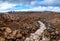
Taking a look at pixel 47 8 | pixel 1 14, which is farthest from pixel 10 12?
pixel 47 8

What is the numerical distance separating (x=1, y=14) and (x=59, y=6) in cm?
207

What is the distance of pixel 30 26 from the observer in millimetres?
5539

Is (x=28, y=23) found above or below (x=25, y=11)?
below

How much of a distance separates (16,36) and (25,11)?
0.93 metres

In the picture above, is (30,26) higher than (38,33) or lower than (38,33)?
higher

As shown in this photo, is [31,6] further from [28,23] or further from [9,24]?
[9,24]

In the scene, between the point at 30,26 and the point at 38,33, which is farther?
the point at 38,33

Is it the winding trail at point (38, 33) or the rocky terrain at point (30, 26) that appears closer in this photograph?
the rocky terrain at point (30, 26)

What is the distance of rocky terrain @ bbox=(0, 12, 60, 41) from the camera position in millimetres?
A: 5379

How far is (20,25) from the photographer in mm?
5520

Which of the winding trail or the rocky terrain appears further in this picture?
the winding trail

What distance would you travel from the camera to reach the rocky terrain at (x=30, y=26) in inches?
212

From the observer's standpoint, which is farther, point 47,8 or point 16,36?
point 47,8

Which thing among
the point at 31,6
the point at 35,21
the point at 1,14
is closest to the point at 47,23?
the point at 35,21
